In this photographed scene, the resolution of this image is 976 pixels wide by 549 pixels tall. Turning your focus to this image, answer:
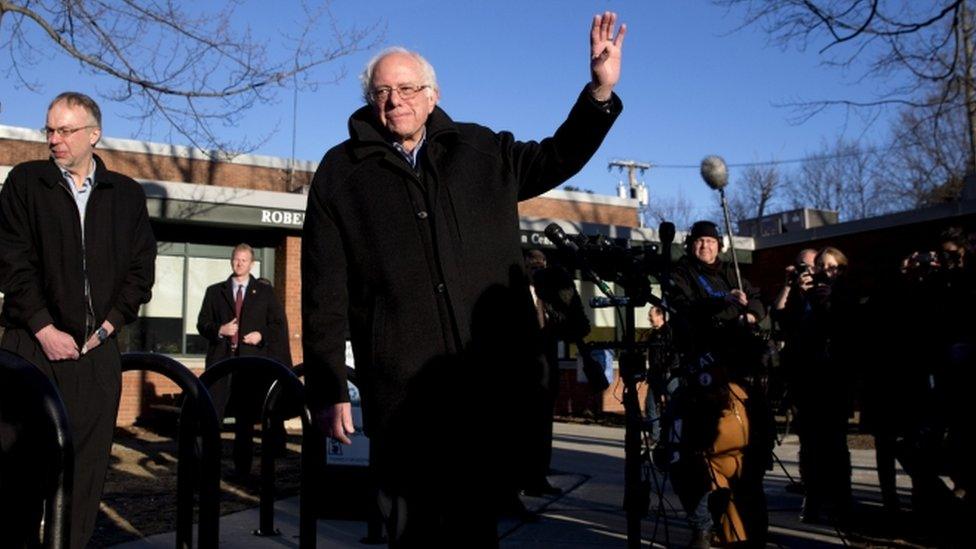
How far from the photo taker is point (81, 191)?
422cm

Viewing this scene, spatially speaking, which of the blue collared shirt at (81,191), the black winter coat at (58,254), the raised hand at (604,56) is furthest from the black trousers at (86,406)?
the raised hand at (604,56)

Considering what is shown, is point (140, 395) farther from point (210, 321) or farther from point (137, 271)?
point (137, 271)

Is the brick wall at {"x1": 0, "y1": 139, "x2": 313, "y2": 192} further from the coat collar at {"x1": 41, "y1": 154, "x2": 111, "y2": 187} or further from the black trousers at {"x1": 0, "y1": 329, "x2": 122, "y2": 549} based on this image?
the black trousers at {"x1": 0, "y1": 329, "x2": 122, "y2": 549}

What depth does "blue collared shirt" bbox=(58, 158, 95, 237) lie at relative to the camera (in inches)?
163

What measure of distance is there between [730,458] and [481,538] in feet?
8.73

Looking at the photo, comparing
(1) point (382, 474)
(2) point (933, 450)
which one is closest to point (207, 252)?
(2) point (933, 450)

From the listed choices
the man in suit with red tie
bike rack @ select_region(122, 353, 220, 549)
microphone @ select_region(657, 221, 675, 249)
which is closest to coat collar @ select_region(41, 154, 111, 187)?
bike rack @ select_region(122, 353, 220, 549)

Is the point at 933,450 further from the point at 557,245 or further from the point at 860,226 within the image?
the point at 860,226

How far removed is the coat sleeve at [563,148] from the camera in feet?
10.6

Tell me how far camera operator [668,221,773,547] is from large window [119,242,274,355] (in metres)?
12.8

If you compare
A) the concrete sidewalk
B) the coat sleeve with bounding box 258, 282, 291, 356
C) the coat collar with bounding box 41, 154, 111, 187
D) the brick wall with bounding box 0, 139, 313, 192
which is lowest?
the concrete sidewalk

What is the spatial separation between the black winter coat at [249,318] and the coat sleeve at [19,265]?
6.07 m

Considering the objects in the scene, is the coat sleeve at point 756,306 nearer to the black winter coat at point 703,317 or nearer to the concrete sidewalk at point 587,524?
the black winter coat at point 703,317

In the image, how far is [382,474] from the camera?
3.11 metres
